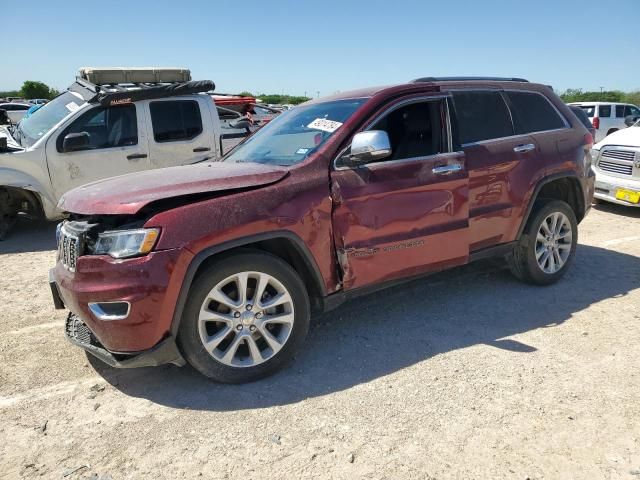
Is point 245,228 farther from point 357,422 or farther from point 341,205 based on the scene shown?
point 357,422

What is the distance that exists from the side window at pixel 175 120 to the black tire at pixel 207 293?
4.89 m

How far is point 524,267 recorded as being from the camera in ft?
15.0

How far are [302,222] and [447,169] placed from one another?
1.33 m

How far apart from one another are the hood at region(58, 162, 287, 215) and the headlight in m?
0.12

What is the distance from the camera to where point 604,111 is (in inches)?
693

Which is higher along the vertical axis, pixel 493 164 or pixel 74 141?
pixel 74 141

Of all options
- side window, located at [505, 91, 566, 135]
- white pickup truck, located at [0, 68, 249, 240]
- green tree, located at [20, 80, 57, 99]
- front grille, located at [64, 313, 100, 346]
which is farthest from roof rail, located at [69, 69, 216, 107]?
green tree, located at [20, 80, 57, 99]

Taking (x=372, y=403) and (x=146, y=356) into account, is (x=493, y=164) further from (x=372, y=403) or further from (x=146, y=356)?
(x=146, y=356)

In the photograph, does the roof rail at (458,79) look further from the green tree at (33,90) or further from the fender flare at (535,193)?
the green tree at (33,90)

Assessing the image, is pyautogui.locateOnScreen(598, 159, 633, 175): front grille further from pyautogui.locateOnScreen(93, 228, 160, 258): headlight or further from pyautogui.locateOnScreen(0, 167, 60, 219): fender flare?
pyautogui.locateOnScreen(0, 167, 60, 219): fender flare

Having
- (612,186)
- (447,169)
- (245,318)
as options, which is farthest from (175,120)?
(612,186)

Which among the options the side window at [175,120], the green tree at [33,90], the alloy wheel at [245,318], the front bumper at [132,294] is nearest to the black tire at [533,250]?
the alloy wheel at [245,318]

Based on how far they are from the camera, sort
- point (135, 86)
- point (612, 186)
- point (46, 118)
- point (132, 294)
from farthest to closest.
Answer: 1. point (612, 186)
2. point (135, 86)
3. point (46, 118)
4. point (132, 294)

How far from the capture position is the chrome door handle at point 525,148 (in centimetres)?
432
